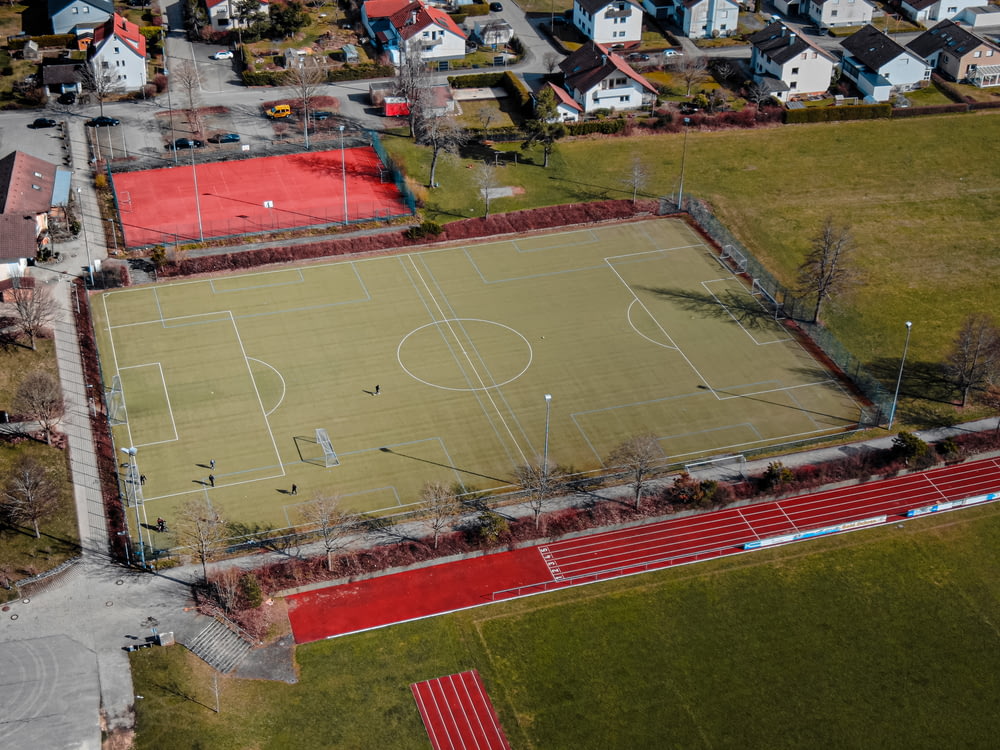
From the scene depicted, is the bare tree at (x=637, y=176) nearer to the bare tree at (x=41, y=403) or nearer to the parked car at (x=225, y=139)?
the parked car at (x=225, y=139)

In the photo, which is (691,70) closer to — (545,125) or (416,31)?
(545,125)

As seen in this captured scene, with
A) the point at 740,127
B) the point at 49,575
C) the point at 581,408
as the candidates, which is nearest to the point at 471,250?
the point at 581,408

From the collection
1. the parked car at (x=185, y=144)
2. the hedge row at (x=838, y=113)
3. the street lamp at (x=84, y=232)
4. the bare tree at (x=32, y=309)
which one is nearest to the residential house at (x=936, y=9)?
the hedge row at (x=838, y=113)

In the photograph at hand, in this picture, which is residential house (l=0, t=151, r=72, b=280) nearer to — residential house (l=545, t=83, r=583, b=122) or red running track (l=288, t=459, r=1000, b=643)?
red running track (l=288, t=459, r=1000, b=643)

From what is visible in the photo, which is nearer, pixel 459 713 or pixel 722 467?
pixel 459 713

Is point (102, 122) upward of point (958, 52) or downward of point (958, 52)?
downward

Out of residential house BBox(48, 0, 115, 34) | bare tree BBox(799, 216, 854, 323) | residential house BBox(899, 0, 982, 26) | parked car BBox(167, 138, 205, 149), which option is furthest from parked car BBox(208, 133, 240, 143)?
residential house BBox(899, 0, 982, 26)

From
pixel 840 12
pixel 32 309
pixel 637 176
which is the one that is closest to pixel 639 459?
pixel 637 176
